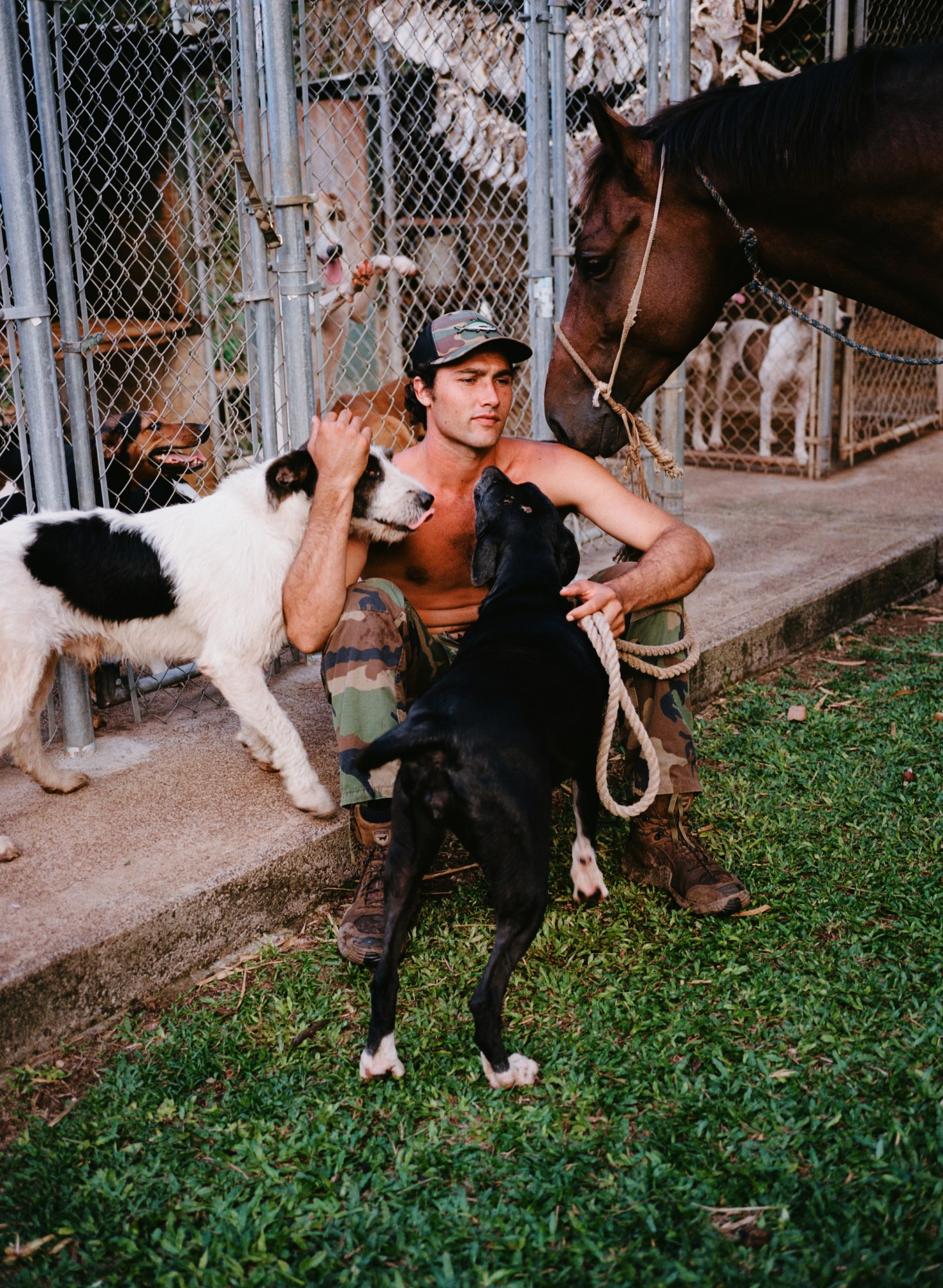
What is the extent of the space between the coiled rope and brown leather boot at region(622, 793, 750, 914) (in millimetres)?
102

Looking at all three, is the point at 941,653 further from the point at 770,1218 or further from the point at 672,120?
the point at 770,1218

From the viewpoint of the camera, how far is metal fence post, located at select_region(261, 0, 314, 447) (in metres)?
3.54

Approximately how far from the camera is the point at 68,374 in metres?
3.82

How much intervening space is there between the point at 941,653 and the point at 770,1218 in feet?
11.9

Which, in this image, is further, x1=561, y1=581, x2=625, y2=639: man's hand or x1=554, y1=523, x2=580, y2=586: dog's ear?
x1=554, y1=523, x2=580, y2=586: dog's ear

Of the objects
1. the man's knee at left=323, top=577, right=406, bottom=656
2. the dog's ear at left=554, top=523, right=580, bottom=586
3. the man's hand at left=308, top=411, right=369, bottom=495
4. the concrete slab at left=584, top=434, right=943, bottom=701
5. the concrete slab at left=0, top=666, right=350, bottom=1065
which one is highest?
the man's hand at left=308, top=411, right=369, bottom=495

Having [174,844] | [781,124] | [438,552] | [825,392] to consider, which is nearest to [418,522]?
[438,552]

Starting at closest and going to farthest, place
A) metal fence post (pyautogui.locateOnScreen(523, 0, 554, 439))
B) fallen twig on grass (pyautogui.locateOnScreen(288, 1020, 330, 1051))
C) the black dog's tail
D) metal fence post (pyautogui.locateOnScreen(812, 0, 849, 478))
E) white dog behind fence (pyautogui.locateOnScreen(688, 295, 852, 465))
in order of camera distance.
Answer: the black dog's tail, fallen twig on grass (pyautogui.locateOnScreen(288, 1020, 330, 1051)), metal fence post (pyautogui.locateOnScreen(523, 0, 554, 439)), metal fence post (pyautogui.locateOnScreen(812, 0, 849, 478)), white dog behind fence (pyautogui.locateOnScreen(688, 295, 852, 465))

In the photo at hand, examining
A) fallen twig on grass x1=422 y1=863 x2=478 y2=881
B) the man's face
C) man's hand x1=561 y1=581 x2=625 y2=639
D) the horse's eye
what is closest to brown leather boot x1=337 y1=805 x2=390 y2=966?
fallen twig on grass x1=422 y1=863 x2=478 y2=881

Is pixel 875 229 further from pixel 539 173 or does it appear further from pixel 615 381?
pixel 539 173

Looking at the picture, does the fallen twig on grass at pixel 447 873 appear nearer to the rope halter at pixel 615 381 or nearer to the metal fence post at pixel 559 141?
the rope halter at pixel 615 381

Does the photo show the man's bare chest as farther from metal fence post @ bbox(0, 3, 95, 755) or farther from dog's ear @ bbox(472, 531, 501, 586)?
metal fence post @ bbox(0, 3, 95, 755)

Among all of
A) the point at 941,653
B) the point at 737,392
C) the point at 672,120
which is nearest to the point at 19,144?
the point at 672,120

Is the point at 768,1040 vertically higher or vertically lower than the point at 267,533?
lower
